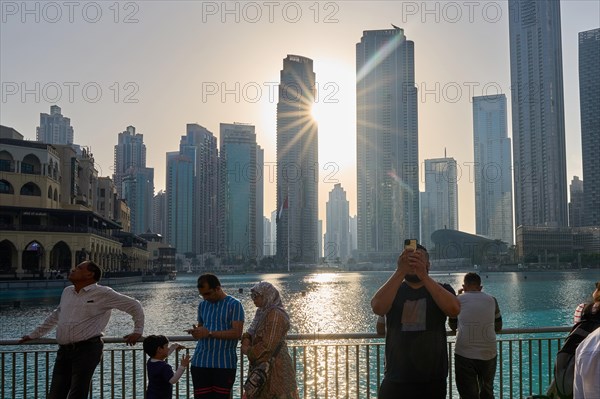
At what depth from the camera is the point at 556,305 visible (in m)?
51.0

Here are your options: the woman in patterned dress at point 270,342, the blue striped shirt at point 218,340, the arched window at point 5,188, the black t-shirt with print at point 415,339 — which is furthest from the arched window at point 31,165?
the black t-shirt with print at point 415,339

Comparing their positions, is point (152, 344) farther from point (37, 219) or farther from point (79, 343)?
point (37, 219)

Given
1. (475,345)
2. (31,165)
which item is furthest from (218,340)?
(31,165)

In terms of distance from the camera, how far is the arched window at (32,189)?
78375 mm

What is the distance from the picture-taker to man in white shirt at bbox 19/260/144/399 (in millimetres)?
6254

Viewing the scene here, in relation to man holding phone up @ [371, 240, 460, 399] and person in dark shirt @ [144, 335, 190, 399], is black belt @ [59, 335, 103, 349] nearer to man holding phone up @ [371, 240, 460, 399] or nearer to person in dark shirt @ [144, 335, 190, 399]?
person in dark shirt @ [144, 335, 190, 399]

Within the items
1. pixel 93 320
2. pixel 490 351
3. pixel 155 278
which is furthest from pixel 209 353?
pixel 155 278

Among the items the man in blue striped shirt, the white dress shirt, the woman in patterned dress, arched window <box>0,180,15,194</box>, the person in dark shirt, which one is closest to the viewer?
the woman in patterned dress

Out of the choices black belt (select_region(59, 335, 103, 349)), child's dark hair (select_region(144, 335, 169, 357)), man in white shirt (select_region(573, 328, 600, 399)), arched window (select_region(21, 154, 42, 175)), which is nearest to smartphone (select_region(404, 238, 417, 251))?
man in white shirt (select_region(573, 328, 600, 399))

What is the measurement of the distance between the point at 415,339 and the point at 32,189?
83119mm

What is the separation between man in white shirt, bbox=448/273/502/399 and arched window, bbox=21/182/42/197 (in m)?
81.0

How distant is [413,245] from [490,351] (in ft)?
8.34

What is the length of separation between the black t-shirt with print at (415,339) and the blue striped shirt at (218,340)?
1.87 m

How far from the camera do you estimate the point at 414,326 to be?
4.99 m
